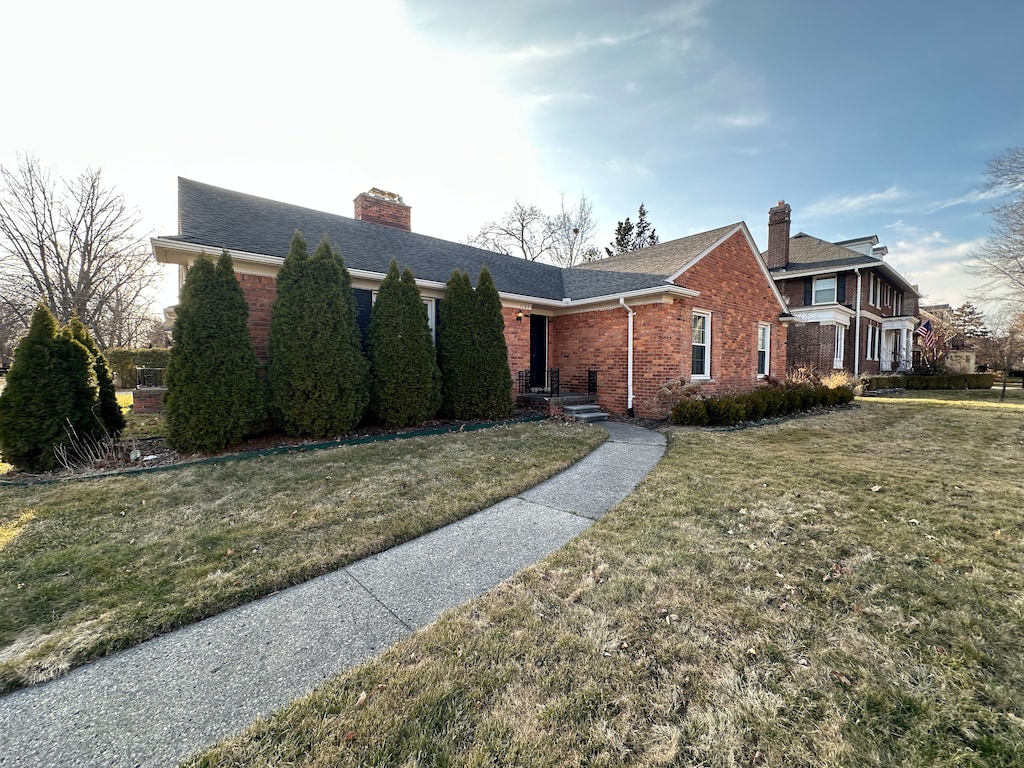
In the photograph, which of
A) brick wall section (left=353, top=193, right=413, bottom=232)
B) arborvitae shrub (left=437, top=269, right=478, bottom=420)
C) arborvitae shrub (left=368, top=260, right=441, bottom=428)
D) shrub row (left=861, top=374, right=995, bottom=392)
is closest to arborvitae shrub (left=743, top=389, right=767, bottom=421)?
arborvitae shrub (left=437, top=269, right=478, bottom=420)

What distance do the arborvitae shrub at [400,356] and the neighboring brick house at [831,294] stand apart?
1609 cm

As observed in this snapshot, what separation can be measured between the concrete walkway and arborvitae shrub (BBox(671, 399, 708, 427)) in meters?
6.08

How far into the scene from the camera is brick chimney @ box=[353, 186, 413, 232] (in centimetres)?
1162

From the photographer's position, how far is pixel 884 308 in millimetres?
22609

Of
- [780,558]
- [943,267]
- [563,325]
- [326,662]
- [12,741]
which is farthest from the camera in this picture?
[943,267]

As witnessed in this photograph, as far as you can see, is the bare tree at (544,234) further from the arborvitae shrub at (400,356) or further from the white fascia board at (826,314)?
the arborvitae shrub at (400,356)

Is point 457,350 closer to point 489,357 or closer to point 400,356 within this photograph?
point 489,357

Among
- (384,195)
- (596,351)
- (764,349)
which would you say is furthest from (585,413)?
(384,195)

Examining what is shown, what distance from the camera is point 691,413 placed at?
8.73 m

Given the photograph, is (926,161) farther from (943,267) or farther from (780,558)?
(780,558)

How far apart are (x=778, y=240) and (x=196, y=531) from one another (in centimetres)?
2433

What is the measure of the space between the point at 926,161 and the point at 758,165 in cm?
494

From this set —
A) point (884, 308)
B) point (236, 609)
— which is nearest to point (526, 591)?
point (236, 609)

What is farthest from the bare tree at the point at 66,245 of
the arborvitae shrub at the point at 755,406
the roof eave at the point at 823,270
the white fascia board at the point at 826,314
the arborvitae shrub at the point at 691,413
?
the white fascia board at the point at 826,314
